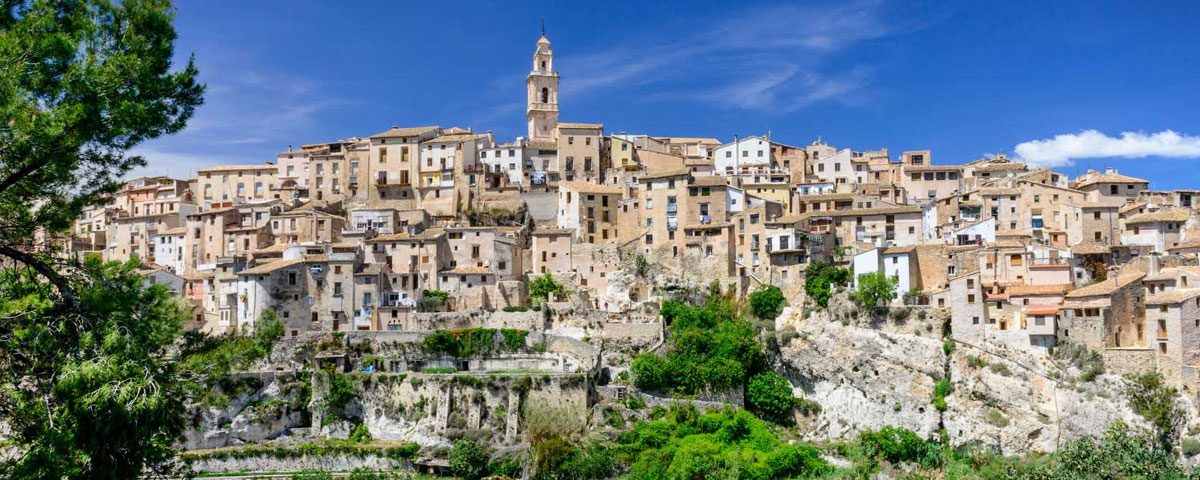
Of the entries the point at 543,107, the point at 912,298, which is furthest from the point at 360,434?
the point at 543,107

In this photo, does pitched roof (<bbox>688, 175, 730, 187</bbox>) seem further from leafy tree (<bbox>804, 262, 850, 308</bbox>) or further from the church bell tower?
the church bell tower

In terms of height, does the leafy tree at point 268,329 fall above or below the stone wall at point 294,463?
above

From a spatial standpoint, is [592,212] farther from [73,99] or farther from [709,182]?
[73,99]

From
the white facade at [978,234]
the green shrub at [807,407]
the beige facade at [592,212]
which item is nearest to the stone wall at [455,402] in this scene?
the green shrub at [807,407]

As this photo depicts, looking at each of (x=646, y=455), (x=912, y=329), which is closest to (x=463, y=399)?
(x=646, y=455)

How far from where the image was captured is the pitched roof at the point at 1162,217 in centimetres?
4913

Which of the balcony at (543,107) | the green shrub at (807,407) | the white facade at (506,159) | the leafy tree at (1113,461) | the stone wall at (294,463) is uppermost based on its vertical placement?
the balcony at (543,107)

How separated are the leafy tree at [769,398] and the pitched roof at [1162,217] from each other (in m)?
19.4

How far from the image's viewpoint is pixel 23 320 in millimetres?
11102

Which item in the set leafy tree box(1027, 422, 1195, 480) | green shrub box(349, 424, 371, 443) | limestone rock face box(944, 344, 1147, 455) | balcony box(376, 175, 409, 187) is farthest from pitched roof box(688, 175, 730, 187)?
leafy tree box(1027, 422, 1195, 480)

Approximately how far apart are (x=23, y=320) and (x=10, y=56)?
2.74 metres

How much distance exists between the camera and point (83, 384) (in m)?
10.3

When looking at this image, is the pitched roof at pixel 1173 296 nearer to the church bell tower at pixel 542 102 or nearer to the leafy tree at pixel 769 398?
the leafy tree at pixel 769 398

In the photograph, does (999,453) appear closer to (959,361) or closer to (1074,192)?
(959,361)
